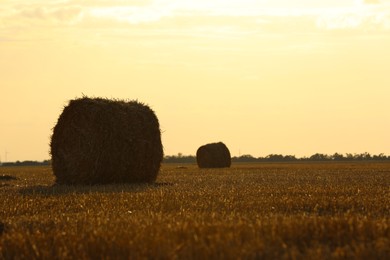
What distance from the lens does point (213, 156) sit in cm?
4481

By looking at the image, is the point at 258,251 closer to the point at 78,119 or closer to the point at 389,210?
the point at 389,210

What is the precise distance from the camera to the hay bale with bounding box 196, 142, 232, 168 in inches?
1768

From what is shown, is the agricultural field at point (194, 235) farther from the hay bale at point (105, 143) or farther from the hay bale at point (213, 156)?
the hay bale at point (213, 156)

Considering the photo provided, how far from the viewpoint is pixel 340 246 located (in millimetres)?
6828

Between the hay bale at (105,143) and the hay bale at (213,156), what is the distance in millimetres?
23682

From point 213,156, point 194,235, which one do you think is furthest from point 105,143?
point 213,156

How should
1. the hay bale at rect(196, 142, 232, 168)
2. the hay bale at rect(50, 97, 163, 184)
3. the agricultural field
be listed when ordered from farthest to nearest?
the hay bale at rect(196, 142, 232, 168) < the hay bale at rect(50, 97, 163, 184) < the agricultural field

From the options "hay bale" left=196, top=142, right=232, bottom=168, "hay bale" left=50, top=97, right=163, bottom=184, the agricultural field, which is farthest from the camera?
"hay bale" left=196, top=142, right=232, bottom=168

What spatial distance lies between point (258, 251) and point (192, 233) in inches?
37.6

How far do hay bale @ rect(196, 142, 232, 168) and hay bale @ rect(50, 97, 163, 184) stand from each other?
23.7 meters

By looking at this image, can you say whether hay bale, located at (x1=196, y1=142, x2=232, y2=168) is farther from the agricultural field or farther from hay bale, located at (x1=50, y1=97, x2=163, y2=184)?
the agricultural field

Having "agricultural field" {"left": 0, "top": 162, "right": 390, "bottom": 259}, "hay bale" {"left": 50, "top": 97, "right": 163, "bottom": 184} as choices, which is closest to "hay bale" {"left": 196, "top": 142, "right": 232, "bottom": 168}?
"hay bale" {"left": 50, "top": 97, "right": 163, "bottom": 184}

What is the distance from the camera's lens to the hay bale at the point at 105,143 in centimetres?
1995

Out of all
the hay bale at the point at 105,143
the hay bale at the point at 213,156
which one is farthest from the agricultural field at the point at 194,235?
the hay bale at the point at 213,156
